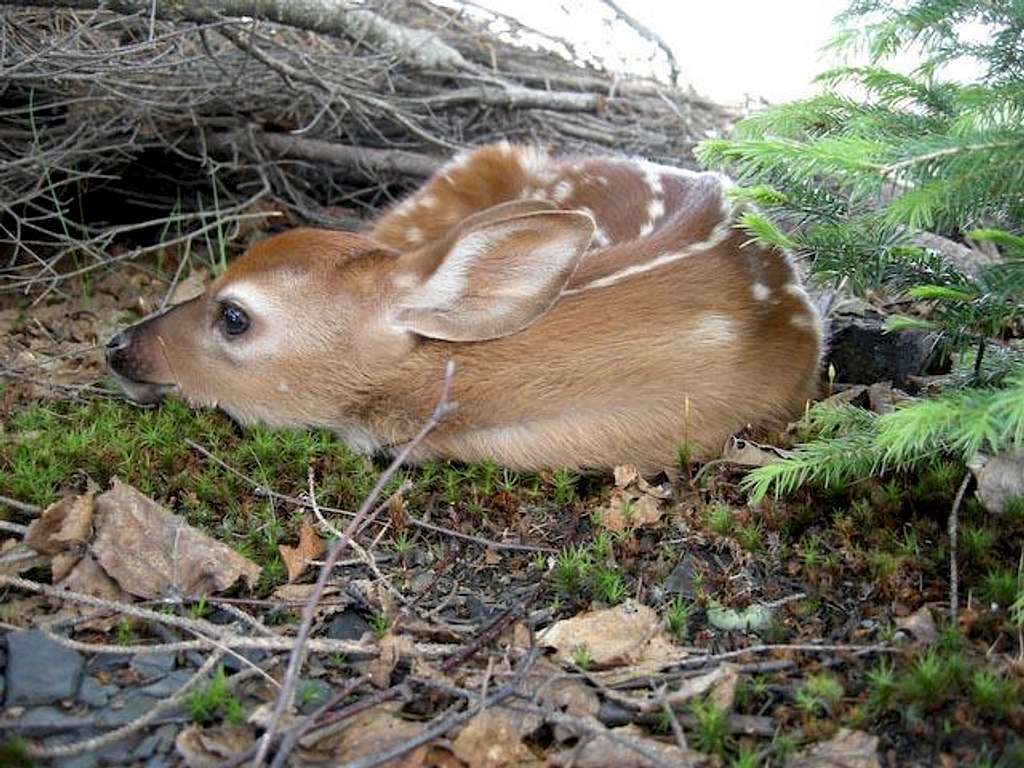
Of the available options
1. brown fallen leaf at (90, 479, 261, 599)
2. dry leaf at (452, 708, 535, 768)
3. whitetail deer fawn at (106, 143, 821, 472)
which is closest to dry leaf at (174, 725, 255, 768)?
dry leaf at (452, 708, 535, 768)

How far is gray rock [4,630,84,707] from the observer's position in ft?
8.20

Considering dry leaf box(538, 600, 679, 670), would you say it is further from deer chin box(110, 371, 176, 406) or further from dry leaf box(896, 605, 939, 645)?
deer chin box(110, 371, 176, 406)

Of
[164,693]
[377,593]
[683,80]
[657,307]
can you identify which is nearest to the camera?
[164,693]

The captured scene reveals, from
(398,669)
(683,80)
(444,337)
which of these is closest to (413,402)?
(444,337)

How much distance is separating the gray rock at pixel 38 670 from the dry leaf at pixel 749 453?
76.5 inches

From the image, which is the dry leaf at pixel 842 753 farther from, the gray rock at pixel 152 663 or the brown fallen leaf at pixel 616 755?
the gray rock at pixel 152 663

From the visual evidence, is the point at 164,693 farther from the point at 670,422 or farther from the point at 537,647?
the point at 670,422

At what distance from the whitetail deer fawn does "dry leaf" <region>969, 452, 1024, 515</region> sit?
34.6 inches

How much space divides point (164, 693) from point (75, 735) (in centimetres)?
22

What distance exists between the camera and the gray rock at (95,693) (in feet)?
8.29

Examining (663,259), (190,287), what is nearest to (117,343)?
(190,287)

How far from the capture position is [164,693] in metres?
2.58

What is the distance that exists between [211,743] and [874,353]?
2.85 metres

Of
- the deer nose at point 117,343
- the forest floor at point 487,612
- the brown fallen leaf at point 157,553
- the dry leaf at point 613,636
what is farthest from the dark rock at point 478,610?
the deer nose at point 117,343
